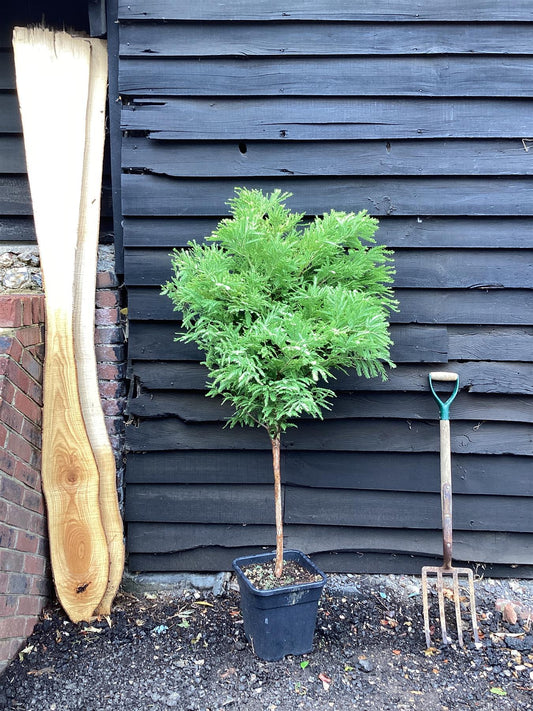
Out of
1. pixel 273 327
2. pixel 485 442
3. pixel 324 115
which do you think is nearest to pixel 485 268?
pixel 485 442

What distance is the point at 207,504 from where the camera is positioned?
2.45m

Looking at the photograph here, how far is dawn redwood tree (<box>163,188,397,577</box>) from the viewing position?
1771 millimetres

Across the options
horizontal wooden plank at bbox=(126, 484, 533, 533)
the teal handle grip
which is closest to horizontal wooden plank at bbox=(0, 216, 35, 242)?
horizontal wooden plank at bbox=(126, 484, 533, 533)

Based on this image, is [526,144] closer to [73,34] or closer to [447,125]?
[447,125]

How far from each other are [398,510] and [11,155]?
2.57 metres

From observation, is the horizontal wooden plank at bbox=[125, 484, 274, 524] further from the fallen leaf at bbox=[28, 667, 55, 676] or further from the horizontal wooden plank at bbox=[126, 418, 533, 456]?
the fallen leaf at bbox=[28, 667, 55, 676]

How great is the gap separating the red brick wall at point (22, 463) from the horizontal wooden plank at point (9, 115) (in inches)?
33.6

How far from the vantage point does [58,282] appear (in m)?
2.26

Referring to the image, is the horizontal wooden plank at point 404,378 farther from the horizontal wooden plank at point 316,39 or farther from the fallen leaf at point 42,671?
the horizontal wooden plank at point 316,39

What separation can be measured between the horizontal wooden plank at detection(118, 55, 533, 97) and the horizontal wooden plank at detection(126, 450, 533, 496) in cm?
151

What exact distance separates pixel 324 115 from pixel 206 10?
0.70m

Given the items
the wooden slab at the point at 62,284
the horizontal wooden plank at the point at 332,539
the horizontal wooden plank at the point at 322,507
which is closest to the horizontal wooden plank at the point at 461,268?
the wooden slab at the point at 62,284

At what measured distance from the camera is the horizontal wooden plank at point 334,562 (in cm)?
243

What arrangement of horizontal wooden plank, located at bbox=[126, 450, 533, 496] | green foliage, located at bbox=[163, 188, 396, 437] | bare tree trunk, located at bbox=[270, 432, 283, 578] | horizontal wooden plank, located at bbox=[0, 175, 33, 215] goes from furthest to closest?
1. horizontal wooden plank, located at bbox=[0, 175, 33, 215]
2. horizontal wooden plank, located at bbox=[126, 450, 533, 496]
3. bare tree trunk, located at bbox=[270, 432, 283, 578]
4. green foliage, located at bbox=[163, 188, 396, 437]
